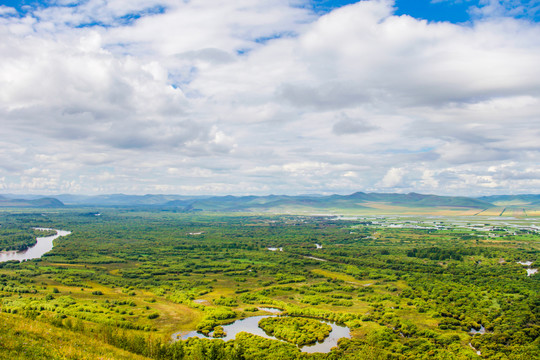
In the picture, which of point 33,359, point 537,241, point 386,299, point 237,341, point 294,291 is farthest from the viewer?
point 537,241

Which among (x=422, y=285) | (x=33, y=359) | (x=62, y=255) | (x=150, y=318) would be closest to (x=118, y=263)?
(x=62, y=255)

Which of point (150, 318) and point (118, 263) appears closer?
point (150, 318)

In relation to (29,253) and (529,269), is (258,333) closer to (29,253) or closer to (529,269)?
(529,269)

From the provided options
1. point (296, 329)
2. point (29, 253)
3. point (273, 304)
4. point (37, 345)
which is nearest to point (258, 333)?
point (296, 329)

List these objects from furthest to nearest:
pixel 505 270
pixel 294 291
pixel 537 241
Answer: pixel 537 241 → pixel 505 270 → pixel 294 291

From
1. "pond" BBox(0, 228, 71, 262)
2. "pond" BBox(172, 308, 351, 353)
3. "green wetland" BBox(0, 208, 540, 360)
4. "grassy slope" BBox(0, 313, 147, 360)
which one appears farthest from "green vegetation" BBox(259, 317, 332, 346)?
"pond" BBox(0, 228, 71, 262)

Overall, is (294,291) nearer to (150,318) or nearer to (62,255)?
(150,318)

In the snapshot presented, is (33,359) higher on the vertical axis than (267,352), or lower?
higher
